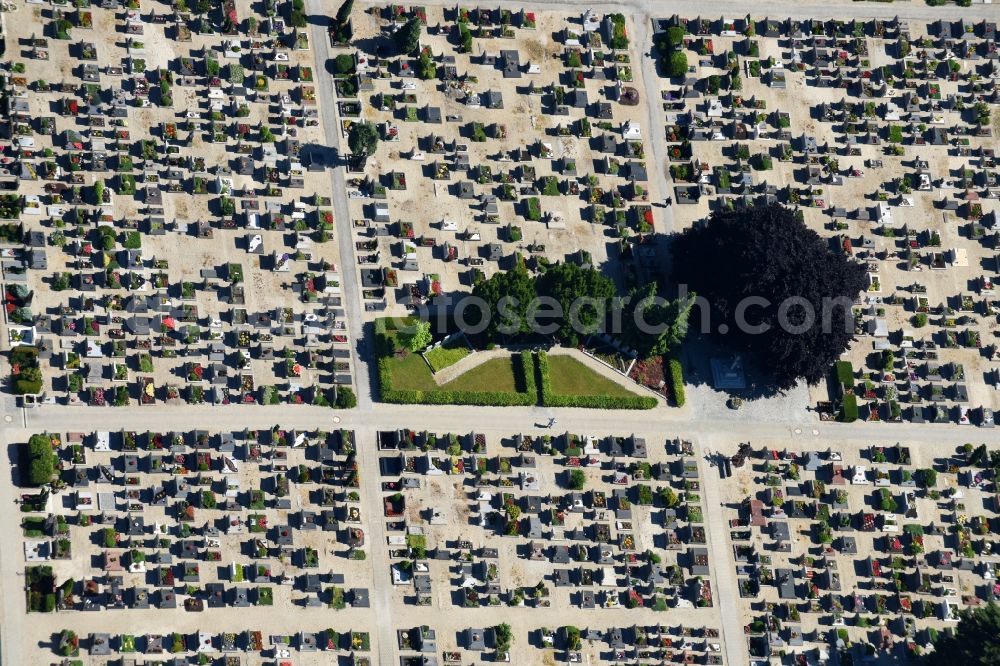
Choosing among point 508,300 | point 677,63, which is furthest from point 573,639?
point 677,63

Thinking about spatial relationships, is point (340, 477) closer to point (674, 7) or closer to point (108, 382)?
point (108, 382)

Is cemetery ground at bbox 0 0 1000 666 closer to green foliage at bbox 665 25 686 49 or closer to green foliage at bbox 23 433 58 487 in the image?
green foliage at bbox 23 433 58 487

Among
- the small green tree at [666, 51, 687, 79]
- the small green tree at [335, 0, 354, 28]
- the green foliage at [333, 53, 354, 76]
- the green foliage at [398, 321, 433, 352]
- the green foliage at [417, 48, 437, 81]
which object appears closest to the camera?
the green foliage at [398, 321, 433, 352]

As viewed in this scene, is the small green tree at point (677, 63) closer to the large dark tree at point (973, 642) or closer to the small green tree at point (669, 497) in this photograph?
the small green tree at point (669, 497)

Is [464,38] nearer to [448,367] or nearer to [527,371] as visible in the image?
[448,367]

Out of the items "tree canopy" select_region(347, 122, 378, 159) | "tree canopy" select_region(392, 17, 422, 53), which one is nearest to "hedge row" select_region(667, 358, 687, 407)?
"tree canopy" select_region(347, 122, 378, 159)

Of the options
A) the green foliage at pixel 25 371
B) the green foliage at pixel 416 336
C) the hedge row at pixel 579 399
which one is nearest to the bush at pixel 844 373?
the hedge row at pixel 579 399
